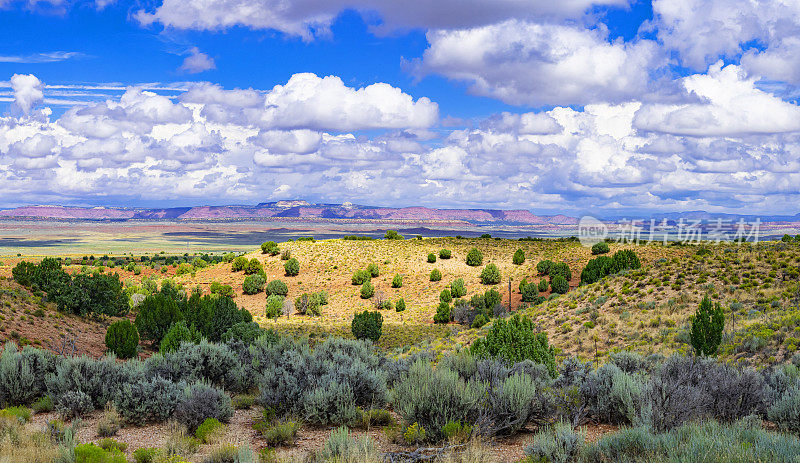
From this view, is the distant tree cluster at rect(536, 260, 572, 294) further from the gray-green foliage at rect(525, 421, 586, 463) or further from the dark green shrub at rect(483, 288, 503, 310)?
the gray-green foliage at rect(525, 421, 586, 463)

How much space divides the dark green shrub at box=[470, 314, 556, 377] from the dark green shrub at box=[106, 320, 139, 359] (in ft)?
60.2

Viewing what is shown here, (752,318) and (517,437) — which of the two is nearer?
(517,437)

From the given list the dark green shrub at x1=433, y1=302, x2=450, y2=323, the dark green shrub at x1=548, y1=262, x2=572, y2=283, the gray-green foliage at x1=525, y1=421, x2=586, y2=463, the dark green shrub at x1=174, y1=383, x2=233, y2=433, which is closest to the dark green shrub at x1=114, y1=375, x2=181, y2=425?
the dark green shrub at x1=174, y1=383, x2=233, y2=433

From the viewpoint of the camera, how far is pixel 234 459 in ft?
22.2

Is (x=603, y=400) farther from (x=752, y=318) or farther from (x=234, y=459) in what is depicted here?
(x=752, y=318)

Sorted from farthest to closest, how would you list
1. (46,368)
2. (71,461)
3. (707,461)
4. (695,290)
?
(695,290), (46,368), (71,461), (707,461)

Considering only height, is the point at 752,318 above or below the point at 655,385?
below

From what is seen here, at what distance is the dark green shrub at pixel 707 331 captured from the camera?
728 inches

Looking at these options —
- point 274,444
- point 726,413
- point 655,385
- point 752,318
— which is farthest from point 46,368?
point 752,318

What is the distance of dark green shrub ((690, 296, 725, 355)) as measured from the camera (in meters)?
18.5

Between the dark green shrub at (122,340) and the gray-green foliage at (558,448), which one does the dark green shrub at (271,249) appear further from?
the gray-green foliage at (558,448)

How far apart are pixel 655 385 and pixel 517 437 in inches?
95.2

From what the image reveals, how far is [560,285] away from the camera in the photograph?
47969 millimetres

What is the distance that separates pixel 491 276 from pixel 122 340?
3927 centimetres
